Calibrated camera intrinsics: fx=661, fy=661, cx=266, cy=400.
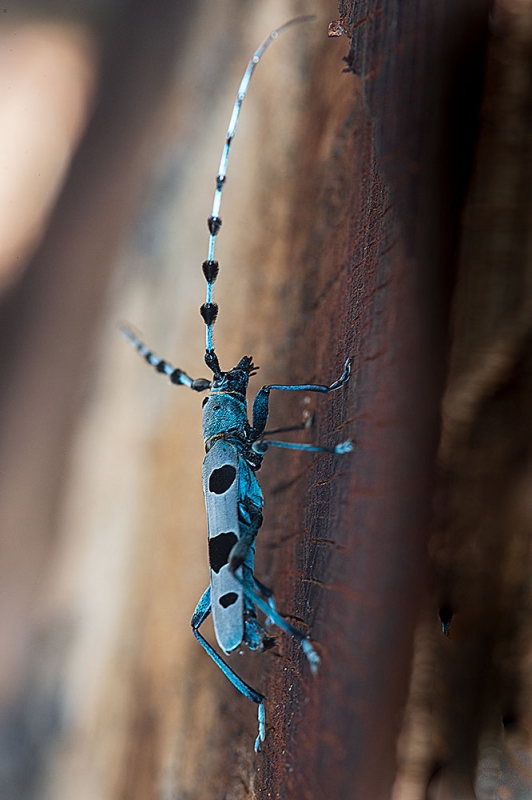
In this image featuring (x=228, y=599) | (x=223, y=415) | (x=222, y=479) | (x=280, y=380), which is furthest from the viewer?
(x=280, y=380)

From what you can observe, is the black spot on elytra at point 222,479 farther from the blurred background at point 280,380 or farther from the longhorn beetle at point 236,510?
the blurred background at point 280,380

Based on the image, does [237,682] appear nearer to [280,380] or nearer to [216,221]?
[280,380]

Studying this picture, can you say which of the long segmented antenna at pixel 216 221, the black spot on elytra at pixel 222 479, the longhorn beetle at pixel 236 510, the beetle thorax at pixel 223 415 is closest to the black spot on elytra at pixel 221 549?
the longhorn beetle at pixel 236 510

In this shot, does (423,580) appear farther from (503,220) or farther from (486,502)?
(503,220)

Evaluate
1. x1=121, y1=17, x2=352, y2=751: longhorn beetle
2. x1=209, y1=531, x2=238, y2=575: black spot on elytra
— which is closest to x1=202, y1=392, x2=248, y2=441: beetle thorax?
x1=121, y1=17, x2=352, y2=751: longhorn beetle

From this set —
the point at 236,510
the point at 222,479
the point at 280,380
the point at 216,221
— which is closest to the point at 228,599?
the point at 236,510
